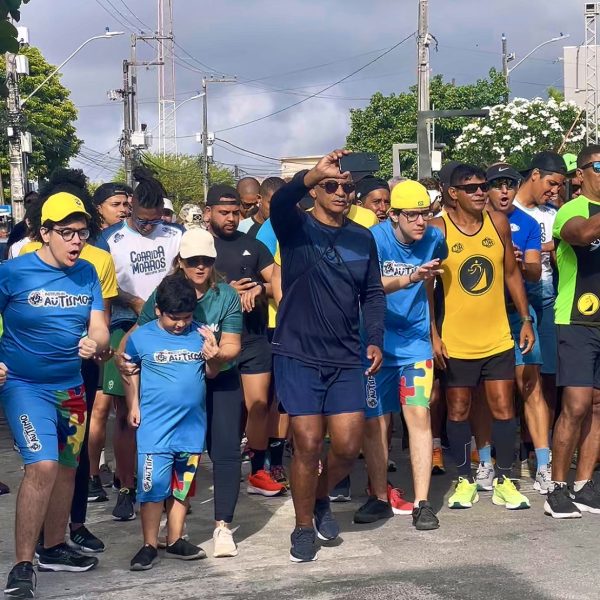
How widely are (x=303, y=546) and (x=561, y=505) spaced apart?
1734 mm

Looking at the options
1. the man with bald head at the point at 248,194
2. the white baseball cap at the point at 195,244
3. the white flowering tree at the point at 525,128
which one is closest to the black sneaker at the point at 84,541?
the white baseball cap at the point at 195,244

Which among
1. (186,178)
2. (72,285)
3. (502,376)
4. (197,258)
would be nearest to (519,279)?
(502,376)

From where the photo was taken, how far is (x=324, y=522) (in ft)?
21.8

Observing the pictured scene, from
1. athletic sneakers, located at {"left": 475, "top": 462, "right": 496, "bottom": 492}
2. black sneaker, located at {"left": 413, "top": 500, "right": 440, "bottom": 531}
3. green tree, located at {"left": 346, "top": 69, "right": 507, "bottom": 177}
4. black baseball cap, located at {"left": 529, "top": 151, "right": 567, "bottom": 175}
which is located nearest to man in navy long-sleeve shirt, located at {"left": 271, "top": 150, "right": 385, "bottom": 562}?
black sneaker, located at {"left": 413, "top": 500, "right": 440, "bottom": 531}

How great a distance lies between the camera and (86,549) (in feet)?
21.8

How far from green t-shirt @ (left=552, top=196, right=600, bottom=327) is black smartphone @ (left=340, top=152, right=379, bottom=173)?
1263 millimetres

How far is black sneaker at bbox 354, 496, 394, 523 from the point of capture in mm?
7141

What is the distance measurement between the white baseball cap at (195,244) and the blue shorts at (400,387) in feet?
4.51

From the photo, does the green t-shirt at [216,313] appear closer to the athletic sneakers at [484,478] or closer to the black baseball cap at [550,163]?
the athletic sneakers at [484,478]

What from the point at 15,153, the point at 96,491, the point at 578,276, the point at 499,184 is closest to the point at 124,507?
the point at 96,491

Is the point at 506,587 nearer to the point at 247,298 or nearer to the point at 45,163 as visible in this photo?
the point at 247,298

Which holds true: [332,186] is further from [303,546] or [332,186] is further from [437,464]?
[437,464]

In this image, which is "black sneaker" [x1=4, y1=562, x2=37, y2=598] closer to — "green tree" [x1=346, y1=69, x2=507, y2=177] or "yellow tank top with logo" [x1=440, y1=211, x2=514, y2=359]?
"yellow tank top with logo" [x1=440, y1=211, x2=514, y2=359]

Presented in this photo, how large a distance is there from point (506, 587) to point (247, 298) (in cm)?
328
